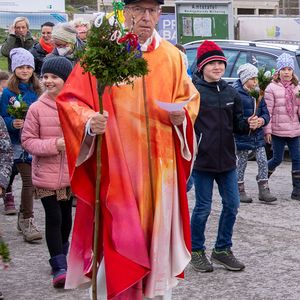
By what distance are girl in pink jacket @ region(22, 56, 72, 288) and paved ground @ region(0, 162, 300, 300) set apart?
0.33m

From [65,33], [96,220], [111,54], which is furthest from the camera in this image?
[65,33]

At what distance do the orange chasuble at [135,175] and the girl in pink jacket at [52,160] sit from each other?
4.29 ft

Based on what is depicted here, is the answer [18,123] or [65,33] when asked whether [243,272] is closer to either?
[18,123]

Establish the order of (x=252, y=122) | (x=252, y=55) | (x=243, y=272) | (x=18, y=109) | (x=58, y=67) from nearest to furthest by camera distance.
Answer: (x=58, y=67), (x=243, y=272), (x=252, y=122), (x=18, y=109), (x=252, y=55)

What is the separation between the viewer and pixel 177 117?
484cm

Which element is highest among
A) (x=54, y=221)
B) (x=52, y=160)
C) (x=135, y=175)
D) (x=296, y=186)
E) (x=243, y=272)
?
(x=135, y=175)

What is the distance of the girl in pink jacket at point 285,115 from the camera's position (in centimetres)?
991

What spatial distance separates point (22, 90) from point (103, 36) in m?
3.40

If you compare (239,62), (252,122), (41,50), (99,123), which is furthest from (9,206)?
(239,62)

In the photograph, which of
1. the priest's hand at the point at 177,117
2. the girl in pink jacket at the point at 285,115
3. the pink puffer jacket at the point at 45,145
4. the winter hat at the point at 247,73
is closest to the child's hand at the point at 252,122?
the pink puffer jacket at the point at 45,145

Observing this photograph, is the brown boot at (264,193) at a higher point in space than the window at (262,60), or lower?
lower

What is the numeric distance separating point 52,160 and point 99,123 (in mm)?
1940

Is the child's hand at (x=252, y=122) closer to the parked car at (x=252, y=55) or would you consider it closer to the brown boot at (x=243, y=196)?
the brown boot at (x=243, y=196)

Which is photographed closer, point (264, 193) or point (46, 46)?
point (264, 193)
